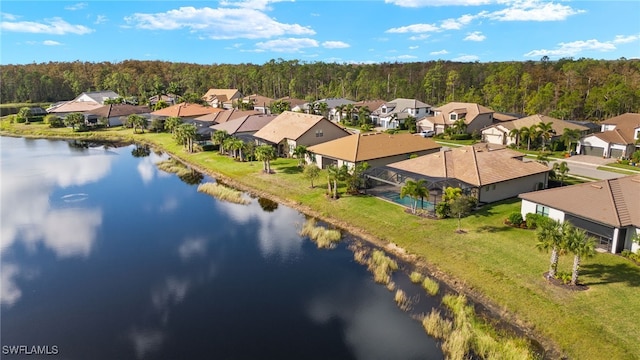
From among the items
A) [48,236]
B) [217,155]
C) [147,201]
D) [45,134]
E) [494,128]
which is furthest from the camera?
[45,134]

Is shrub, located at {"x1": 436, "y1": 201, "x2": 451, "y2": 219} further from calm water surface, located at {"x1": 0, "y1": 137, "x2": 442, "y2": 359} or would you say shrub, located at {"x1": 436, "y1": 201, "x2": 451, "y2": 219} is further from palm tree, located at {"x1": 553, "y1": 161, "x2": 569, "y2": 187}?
palm tree, located at {"x1": 553, "y1": 161, "x2": 569, "y2": 187}

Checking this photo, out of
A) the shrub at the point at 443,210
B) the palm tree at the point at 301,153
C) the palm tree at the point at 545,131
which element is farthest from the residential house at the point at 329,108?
the shrub at the point at 443,210

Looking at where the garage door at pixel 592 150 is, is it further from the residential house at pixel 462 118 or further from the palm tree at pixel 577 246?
the palm tree at pixel 577 246

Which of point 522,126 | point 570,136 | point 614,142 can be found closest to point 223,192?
point 522,126

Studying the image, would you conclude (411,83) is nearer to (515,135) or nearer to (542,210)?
(515,135)

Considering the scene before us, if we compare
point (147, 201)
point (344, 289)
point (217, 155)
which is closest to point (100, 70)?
point (217, 155)

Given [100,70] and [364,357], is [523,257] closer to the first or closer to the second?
[364,357]

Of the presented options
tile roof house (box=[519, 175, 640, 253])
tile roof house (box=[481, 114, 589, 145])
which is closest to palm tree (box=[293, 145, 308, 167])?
tile roof house (box=[519, 175, 640, 253])
